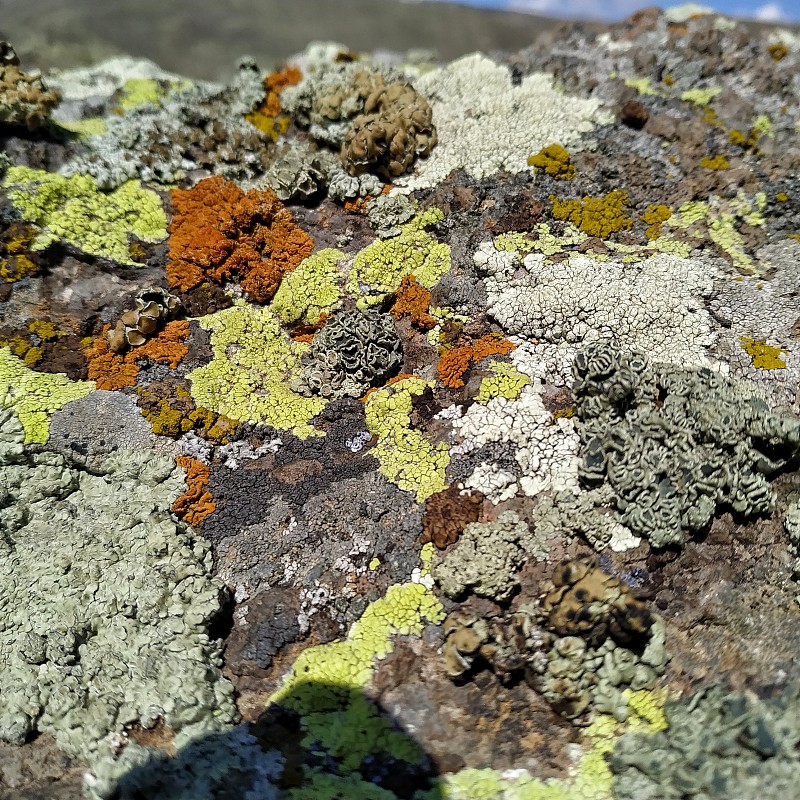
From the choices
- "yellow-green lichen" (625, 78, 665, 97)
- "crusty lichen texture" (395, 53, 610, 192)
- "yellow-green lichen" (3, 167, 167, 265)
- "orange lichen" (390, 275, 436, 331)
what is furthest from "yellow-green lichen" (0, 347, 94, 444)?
"yellow-green lichen" (625, 78, 665, 97)

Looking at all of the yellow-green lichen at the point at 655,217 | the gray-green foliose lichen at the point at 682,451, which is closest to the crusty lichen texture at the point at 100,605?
the gray-green foliose lichen at the point at 682,451

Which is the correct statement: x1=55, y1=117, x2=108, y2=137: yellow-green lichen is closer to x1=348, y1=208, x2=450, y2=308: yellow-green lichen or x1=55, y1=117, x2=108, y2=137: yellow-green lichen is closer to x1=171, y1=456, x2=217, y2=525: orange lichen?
x1=348, y1=208, x2=450, y2=308: yellow-green lichen

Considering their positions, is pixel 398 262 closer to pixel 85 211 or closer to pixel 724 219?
pixel 85 211

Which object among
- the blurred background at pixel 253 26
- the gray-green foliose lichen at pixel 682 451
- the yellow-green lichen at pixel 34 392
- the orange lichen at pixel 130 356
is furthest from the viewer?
the blurred background at pixel 253 26

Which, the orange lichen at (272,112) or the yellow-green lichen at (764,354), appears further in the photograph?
the orange lichen at (272,112)

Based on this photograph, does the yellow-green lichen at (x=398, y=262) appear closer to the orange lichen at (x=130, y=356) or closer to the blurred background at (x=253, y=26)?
the orange lichen at (x=130, y=356)

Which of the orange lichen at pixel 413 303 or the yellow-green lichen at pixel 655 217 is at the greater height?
the yellow-green lichen at pixel 655 217
